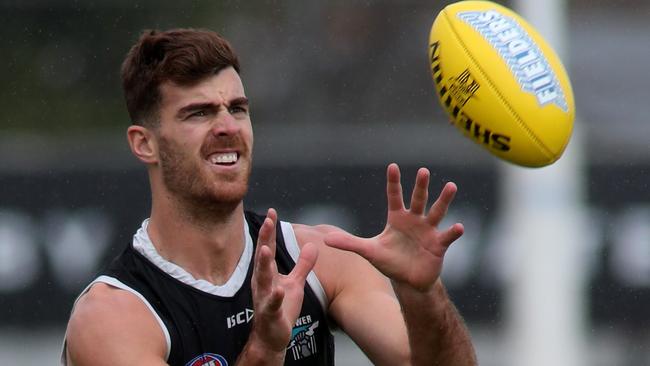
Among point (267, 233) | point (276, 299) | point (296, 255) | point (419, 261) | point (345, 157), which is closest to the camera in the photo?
point (276, 299)

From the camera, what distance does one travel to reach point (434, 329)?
3480mm

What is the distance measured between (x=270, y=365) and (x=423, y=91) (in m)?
Result: 5.15

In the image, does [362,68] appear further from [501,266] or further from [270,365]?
[270,365]

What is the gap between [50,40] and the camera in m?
8.82

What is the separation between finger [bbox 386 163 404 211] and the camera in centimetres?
329

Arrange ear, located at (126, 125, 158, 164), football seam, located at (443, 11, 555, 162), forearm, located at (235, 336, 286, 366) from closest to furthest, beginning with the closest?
forearm, located at (235, 336, 286, 366) < football seam, located at (443, 11, 555, 162) < ear, located at (126, 125, 158, 164)

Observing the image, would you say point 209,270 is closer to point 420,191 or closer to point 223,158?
point 223,158

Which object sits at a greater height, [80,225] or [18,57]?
[18,57]

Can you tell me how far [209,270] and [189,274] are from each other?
57mm

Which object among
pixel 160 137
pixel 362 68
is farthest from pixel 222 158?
pixel 362 68

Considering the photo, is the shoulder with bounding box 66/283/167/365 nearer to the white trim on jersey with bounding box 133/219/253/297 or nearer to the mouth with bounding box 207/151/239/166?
the white trim on jersey with bounding box 133/219/253/297

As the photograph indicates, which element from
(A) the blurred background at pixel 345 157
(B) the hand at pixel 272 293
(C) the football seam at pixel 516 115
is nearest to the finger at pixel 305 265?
(B) the hand at pixel 272 293

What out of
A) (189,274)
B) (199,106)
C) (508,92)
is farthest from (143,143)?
(508,92)

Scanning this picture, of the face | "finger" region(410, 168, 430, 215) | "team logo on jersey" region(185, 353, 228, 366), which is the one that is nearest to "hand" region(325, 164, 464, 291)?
"finger" region(410, 168, 430, 215)
